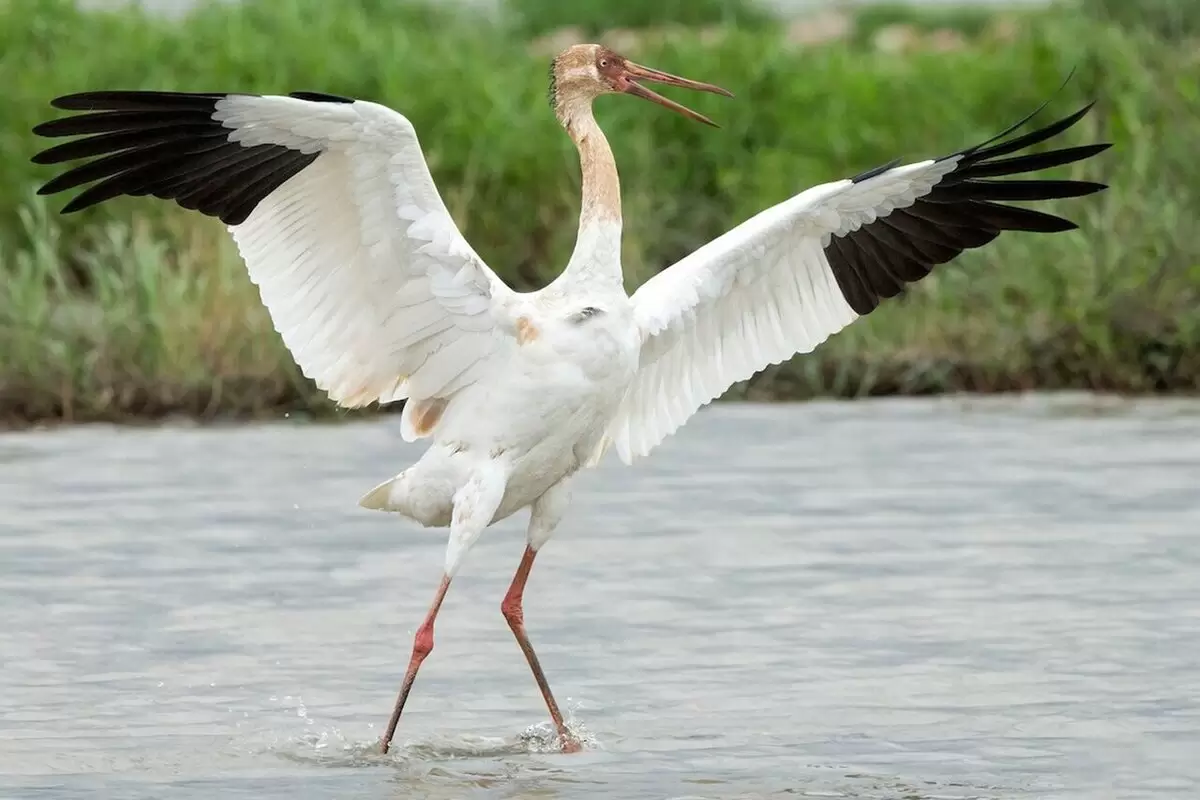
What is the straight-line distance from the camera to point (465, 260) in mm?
7859

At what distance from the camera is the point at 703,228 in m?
16.8

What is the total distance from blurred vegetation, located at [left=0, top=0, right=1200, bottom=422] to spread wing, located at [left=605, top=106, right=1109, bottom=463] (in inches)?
200

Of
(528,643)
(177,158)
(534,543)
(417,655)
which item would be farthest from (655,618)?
(177,158)

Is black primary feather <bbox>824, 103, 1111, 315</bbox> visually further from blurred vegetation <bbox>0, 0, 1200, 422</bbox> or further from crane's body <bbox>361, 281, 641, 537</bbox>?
blurred vegetation <bbox>0, 0, 1200, 422</bbox>

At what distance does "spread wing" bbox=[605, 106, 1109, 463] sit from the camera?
8602 mm

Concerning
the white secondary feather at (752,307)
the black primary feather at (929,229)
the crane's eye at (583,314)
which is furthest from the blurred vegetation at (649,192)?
the crane's eye at (583,314)

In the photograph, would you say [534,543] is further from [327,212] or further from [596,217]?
[327,212]

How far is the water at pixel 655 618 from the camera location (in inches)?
292

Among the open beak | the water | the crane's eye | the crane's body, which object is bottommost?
the water

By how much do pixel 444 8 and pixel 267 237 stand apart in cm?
1520

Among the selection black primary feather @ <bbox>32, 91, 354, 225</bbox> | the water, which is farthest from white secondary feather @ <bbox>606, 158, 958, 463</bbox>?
black primary feather @ <bbox>32, 91, 354, 225</bbox>

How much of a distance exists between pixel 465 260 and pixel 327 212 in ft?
1.61

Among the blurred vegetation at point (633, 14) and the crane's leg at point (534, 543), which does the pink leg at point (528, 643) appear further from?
the blurred vegetation at point (633, 14)

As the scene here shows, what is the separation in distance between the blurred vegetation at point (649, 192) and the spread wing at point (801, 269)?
16.7 feet
